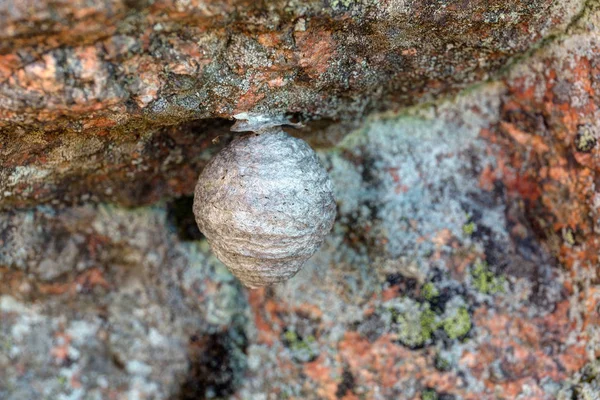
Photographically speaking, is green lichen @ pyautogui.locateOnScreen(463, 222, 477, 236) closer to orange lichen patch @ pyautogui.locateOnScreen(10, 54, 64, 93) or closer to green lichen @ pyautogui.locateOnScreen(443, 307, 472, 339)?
green lichen @ pyautogui.locateOnScreen(443, 307, 472, 339)

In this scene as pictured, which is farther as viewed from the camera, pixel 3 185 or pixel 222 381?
pixel 222 381

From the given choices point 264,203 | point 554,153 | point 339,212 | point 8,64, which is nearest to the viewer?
point 8,64

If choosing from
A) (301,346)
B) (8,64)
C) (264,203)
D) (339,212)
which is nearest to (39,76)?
(8,64)

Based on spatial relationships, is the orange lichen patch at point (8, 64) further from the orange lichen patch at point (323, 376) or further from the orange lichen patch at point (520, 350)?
the orange lichen patch at point (520, 350)

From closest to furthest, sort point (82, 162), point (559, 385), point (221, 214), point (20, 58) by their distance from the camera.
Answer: point (20, 58)
point (221, 214)
point (82, 162)
point (559, 385)

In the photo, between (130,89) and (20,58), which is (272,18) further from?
(20,58)

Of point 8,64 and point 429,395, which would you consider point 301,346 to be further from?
point 8,64

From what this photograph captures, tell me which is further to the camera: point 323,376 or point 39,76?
point 323,376

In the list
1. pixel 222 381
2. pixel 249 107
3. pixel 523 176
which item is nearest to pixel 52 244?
pixel 222 381
